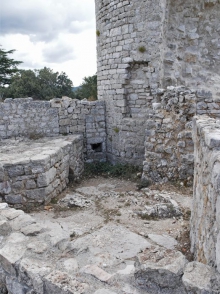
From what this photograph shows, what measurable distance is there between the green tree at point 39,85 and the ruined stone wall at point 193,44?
1495 cm

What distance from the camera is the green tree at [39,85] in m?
20.9

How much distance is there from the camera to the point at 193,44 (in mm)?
7664

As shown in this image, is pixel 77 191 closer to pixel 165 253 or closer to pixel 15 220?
pixel 15 220

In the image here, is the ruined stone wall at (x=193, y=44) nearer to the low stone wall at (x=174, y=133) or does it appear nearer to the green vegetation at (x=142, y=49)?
the green vegetation at (x=142, y=49)

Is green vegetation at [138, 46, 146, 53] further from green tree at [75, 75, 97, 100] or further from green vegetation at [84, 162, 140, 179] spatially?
green tree at [75, 75, 97, 100]

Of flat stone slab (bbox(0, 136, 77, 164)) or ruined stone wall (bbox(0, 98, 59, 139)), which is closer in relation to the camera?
flat stone slab (bbox(0, 136, 77, 164))

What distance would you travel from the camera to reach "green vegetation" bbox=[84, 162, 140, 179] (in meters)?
7.46

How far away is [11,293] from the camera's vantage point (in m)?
2.51

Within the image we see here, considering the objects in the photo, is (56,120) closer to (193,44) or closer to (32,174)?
(32,174)

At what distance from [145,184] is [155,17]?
3.87 metres

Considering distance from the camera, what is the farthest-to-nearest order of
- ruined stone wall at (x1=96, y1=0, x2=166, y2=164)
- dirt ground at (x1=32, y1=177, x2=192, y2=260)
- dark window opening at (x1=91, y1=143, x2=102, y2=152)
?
dark window opening at (x1=91, y1=143, x2=102, y2=152) < ruined stone wall at (x1=96, y1=0, x2=166, y2=164) < dirt ground at (x1=32, y1=177, x2=192, y2=260)

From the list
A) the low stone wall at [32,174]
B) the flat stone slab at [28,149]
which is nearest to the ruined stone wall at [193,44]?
the flat stone slab at [28,149]

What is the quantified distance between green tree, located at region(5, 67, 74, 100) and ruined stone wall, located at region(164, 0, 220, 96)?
15.0m

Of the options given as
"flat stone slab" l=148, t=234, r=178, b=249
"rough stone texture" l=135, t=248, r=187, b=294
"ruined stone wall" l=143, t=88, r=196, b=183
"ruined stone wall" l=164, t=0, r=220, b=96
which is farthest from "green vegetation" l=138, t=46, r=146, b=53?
"rough stone texture" l=135, t=248, r=187, b=294
